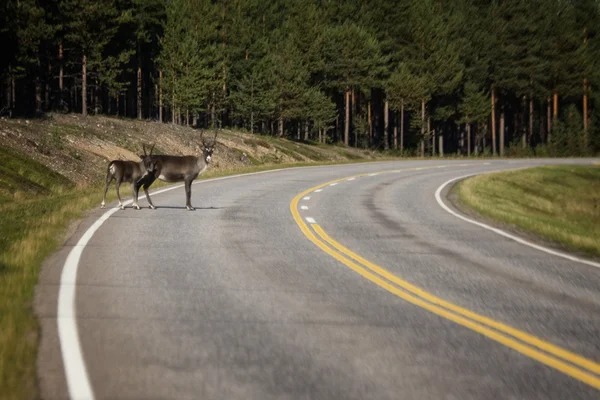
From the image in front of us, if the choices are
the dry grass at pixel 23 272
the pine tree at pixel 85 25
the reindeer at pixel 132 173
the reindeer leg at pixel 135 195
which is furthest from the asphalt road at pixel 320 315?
the pine tree at pixel 85 25

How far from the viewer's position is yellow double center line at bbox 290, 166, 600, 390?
527cm

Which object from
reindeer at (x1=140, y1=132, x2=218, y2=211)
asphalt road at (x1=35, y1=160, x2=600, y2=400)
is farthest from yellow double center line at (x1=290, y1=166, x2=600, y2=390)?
reindeer at (x1=140, y1=132, x2=218, y2=211)

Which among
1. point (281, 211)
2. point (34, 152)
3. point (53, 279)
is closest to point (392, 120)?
point (34, 152)

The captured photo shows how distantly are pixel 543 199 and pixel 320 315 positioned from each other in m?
26.3

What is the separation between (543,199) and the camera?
30875mm

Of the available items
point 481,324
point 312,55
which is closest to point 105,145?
point 481,324

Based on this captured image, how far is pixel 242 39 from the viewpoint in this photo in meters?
72.1

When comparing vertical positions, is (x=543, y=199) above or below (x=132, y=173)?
below

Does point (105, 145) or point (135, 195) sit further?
point (105, 145)

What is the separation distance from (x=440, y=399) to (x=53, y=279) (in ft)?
17.1

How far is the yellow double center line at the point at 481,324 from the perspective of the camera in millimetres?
5273

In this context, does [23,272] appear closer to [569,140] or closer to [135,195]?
[135,195]

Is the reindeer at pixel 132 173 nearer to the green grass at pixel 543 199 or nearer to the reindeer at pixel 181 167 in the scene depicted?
the reindeer at pixel 181 167

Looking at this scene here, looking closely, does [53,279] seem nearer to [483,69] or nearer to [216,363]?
[216,363]
